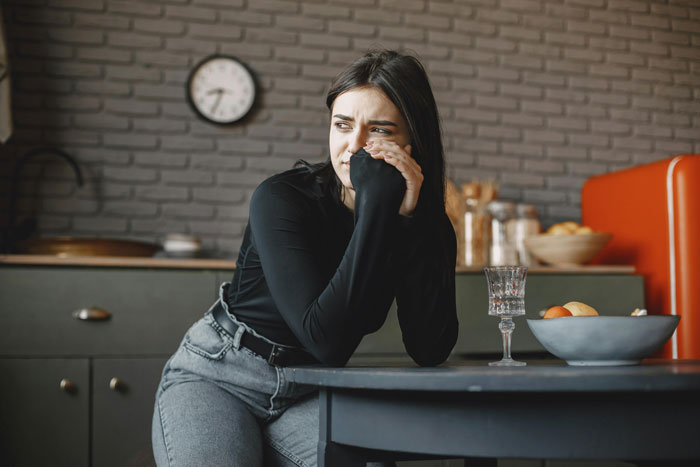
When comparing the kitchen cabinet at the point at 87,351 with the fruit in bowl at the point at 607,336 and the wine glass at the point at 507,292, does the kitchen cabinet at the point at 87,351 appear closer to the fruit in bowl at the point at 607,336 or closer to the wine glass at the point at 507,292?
the wine glass at the point at 507,292

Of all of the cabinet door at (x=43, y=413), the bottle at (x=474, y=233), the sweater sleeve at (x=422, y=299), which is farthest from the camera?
the bottle at (x=474, y=233)

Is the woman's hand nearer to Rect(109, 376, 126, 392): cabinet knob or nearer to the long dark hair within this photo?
the long dark hair

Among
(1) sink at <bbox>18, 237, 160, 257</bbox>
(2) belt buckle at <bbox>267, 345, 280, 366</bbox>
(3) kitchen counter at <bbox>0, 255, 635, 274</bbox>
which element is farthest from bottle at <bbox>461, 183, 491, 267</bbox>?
(2) belt buckle at <bbox>267, 345, 280, 366</bbox>

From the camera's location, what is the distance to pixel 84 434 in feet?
7.43

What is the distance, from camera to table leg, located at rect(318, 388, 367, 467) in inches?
37.6

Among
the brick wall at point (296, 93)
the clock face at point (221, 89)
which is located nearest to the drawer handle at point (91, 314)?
the brick wall at point (296, 93)

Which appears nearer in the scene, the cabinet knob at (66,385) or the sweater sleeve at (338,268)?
the sweater sleeve at (338,268)

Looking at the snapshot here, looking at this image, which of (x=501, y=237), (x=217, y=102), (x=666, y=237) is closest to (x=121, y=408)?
(x=217, y=102)

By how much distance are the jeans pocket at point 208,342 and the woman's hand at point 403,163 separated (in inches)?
19.7

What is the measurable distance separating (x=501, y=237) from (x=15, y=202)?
85.0 inches

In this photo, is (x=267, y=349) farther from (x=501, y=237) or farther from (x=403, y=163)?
(x=501, y=237)

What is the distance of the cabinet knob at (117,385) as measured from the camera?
2295 mm

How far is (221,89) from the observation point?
117 inches

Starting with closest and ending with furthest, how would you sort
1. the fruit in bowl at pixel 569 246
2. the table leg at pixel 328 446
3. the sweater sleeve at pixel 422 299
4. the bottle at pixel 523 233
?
1. the table leg at pixel 328 446
2. the sweater sleeve at pixel 422 299
3. the fruit in bowl at pixel 569 246
4. the bottle at pixel 523 233
